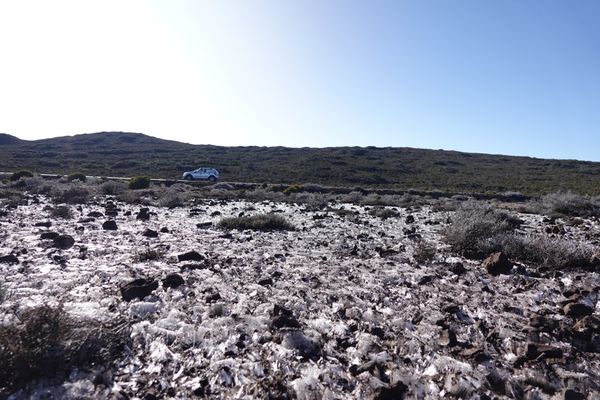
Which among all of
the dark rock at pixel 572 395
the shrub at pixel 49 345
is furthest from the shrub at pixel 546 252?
the shrub at pixel 49 345

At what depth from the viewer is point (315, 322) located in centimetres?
437

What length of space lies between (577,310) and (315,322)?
294 cm

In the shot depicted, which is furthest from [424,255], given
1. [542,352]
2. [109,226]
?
[109,226]

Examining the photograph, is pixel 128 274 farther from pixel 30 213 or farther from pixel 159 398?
pixel 30 213

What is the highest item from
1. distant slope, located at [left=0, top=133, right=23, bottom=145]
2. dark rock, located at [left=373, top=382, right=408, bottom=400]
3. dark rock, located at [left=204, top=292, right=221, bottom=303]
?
distant slope, located at [left=0, top=133, right=23, bottom=145]

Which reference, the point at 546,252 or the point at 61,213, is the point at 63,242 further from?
the point at 546,252

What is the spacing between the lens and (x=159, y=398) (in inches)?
117

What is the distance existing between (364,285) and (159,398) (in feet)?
11.1

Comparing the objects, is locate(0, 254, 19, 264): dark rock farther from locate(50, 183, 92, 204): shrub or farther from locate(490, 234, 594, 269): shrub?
locate(50, 183, 92, 204): shrub

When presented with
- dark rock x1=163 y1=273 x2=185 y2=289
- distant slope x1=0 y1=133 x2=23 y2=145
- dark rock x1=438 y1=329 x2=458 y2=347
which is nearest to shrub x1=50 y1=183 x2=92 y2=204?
dark rock x1=163 y1=273 x2=185 y2=289

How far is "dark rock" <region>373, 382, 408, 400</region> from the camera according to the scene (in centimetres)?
298

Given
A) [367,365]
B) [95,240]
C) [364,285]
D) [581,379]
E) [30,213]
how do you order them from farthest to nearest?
1. [30,213]
2. [95,240]
3. [364,285]
4. [367,365]
5. [581,379]

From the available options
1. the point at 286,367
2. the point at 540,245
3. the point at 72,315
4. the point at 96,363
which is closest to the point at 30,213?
the point at 72,315

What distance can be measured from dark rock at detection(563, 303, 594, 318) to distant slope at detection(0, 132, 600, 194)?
3482 centimetres
